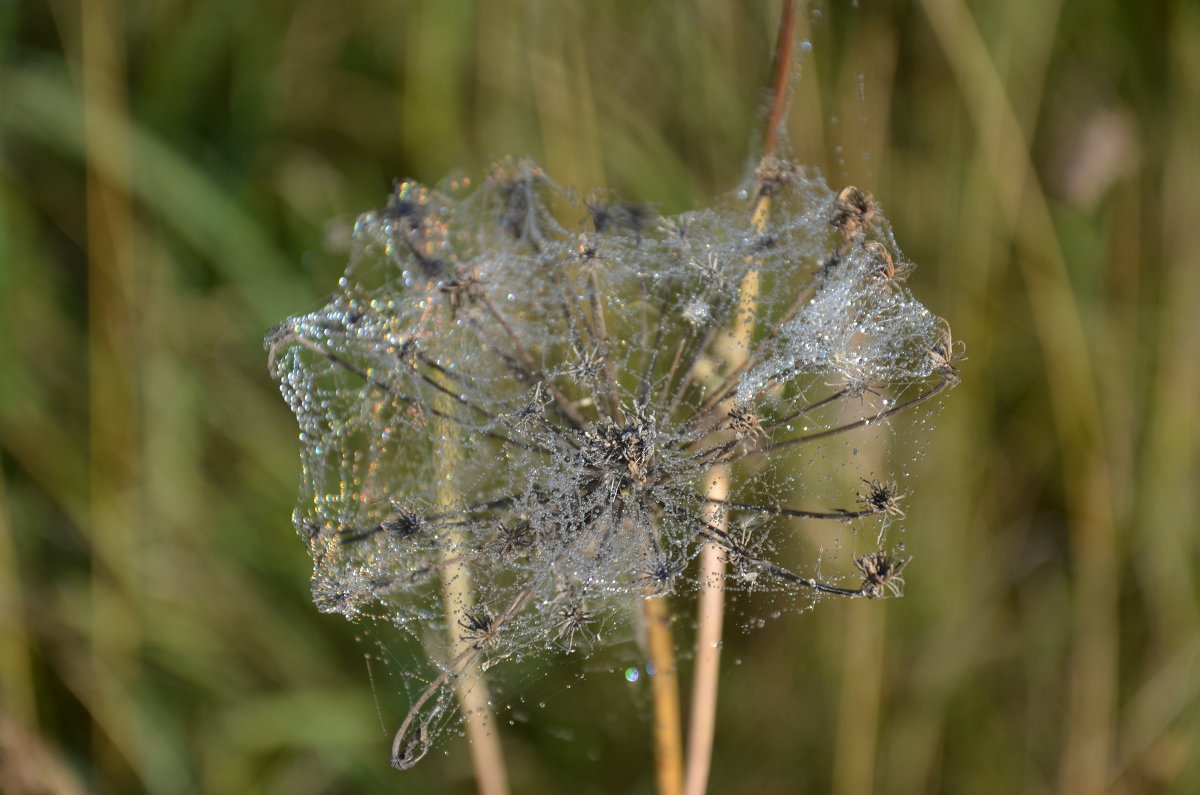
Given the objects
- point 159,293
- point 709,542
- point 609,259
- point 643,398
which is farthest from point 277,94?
point 709,542

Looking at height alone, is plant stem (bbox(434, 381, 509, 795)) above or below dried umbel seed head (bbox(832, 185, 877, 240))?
below

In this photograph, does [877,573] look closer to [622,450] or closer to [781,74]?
[622,450]

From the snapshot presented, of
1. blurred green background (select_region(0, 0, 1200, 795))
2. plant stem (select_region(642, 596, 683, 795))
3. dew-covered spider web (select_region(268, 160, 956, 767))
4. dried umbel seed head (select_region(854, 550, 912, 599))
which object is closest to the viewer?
dried umbel seed head (select_region(854, 550, 912, 599))

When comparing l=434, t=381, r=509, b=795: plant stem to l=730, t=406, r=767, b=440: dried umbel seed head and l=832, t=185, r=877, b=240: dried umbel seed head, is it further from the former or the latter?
l=832, t=185, r=877, b=240: dried umbel seed head

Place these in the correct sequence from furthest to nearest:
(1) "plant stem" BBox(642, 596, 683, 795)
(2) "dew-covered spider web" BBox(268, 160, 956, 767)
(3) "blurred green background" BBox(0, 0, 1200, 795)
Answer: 1. (3) "blurred green background" BBox(0, 0, 1200, 795)
2. (1) "plant stem" BBox(642, 596, 683, 795)
3. (2) "dew-covered spider web" BBox(268, 160, 956, 767)

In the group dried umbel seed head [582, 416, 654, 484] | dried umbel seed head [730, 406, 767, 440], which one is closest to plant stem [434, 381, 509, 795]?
dried umbel seed head [582, 416, 654, 484]

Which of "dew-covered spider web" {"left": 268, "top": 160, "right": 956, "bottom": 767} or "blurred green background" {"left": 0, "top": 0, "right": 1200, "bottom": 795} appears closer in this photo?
"dew-covered spider web" {"left": 268, "top": 160, "right": 956, "bottom": 767}

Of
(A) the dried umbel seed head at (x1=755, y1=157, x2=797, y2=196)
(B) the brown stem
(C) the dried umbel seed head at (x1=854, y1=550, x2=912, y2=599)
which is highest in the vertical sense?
(B) the brown stem
